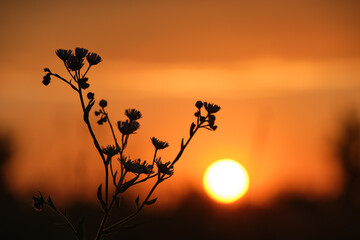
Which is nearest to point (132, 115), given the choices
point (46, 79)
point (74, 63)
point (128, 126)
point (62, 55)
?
point (128, 126)

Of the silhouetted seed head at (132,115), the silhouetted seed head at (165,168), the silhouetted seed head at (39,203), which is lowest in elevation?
the silhouetted seed head at (39,203)

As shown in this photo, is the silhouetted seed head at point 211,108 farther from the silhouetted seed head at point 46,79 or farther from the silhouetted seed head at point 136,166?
the silhouetted seed head at point 46,79

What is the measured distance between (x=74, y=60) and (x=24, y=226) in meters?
22.7

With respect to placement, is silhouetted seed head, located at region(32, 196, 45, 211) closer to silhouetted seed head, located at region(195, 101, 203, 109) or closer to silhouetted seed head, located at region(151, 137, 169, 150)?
silhouetted seed head, located at region(151, 137, 169, 150)

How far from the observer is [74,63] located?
4.23 metres

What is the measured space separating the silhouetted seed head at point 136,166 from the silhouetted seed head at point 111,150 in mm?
78

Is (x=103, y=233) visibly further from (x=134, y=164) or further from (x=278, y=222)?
(x=278, y=222)

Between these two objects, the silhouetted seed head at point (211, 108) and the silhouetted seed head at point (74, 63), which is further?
the silhouetted seed head at point (211, 108)

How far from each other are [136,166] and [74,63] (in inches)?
40.3

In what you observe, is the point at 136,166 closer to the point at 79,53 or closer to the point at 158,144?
the point at 158,144

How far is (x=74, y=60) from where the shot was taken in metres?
4.25

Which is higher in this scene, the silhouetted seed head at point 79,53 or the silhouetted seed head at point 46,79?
the silhouetted seed head at point 79,53

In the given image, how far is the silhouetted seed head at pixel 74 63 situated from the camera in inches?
167

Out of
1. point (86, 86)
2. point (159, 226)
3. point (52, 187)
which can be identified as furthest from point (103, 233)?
point (159, 226)
